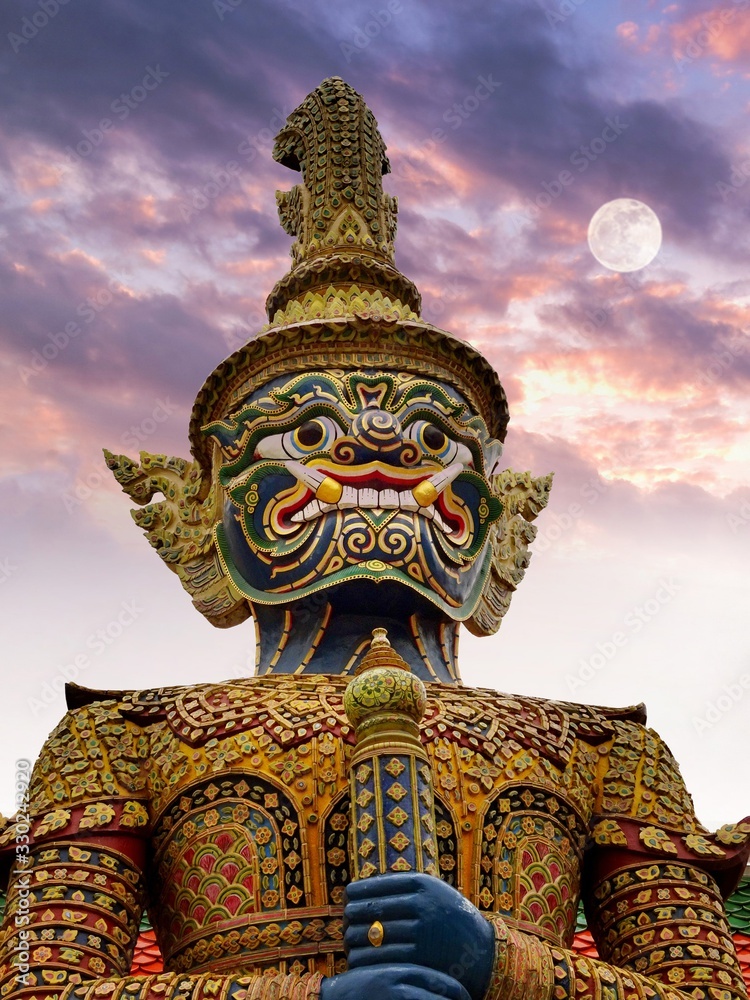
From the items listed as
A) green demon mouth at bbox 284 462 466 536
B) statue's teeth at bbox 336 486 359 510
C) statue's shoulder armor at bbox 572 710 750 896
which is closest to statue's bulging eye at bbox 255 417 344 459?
green demon mouth at bbox 284 462 466 536

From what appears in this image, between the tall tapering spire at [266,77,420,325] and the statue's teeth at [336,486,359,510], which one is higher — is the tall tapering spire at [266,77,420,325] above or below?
above

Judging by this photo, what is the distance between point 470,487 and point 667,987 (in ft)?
9.41

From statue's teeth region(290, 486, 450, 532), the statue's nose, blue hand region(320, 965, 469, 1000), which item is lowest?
blue hand region(320, 965, 469, 1000)

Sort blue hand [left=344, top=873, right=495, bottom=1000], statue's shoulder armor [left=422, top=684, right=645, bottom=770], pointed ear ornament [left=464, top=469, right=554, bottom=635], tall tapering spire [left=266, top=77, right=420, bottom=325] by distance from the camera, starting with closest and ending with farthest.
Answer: blue hand [left=344, top=873, right=495, bottom=1000]
statue's shoulder armor [left=422, top=684, right=645, bottom=770]
pointed ear ornament [left=464, top=469, right=554, bottom=635]
tall tapering spire [left=266, top=77, right=420, bottom=325]

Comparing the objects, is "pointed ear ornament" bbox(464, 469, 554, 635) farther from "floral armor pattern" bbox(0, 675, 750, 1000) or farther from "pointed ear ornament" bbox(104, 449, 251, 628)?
"pointed ear ornament" bbox(104, 449, 251, 628)

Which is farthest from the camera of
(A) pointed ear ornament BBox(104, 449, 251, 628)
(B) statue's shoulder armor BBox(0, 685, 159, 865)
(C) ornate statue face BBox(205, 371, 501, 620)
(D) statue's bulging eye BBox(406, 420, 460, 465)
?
(A) pointed ear ornament BBox(104, 449, 251, 628)

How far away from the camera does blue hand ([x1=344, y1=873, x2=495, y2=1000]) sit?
4543 mm

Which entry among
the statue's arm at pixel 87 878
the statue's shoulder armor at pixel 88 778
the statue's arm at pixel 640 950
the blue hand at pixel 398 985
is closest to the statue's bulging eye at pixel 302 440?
the statue's shoulder armor at pixel 88 778

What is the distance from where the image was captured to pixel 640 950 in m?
5.50

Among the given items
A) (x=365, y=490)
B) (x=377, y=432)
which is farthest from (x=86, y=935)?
(x=377, y=432)

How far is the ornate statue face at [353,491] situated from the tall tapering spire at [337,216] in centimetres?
93

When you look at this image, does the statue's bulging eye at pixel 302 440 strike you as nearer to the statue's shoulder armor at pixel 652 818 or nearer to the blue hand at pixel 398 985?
the statue's shoulder armor at pixel 652 818

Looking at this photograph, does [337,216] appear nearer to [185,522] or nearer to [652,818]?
[185,522]

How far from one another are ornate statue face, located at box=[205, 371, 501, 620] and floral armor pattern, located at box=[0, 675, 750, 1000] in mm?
691
